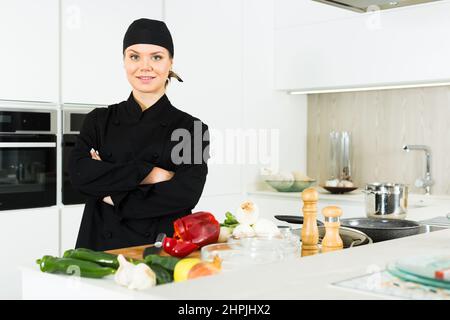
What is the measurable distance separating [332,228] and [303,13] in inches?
110

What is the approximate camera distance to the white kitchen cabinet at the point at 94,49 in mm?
3188

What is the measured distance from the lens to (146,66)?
2.20 m

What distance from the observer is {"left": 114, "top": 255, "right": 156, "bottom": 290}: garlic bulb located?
109 centimetres

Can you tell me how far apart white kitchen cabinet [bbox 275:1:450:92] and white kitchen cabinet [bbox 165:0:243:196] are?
1.28 feet

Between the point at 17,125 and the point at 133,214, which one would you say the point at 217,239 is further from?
the point at 17,125

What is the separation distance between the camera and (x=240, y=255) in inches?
54.3

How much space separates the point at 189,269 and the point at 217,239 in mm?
464

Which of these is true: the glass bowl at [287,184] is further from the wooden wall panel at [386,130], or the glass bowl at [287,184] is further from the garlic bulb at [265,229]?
the garlic bulb at [265,229]

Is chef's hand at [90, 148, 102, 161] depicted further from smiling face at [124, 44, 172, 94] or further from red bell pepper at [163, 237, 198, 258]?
red bell pepper at [163, 237, 198, 258]

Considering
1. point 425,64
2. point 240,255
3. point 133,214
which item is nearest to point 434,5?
point 425,64

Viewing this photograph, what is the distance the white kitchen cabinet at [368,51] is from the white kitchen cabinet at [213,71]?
389mm

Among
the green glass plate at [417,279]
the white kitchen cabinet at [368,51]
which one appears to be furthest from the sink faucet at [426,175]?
the green glass plate at [417,279]

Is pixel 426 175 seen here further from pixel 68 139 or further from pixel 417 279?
pixel 417 279

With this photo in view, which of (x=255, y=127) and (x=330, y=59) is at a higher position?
(x=330, y=59)
